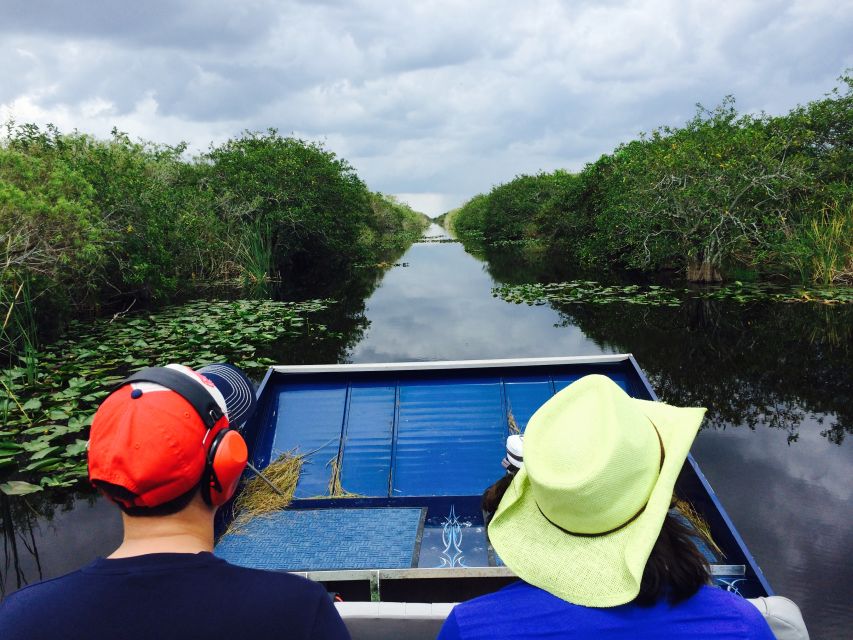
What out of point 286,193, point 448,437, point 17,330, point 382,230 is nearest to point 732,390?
point 448,437

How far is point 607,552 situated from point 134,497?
0.87 metres

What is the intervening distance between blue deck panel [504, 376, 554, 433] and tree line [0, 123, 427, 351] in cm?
555

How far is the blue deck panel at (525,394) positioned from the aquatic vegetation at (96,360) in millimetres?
3851

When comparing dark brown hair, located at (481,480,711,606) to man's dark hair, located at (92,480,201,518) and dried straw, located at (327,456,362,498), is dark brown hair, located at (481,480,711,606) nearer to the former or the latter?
man's dark hair, located at (92,480,201,518)

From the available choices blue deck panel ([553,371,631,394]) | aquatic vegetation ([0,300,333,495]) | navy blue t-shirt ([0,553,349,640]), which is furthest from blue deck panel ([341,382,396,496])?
navy blue t-shirt ([0,553,349,640])

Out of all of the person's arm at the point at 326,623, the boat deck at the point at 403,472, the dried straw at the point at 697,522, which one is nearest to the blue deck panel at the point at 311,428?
the boat deck at the point at 403,472

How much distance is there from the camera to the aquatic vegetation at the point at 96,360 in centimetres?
501

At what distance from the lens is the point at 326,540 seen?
11.1 feet

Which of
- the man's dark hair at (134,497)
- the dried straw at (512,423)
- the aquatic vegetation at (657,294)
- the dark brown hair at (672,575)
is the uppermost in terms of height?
the man's dark hair at (134,497)

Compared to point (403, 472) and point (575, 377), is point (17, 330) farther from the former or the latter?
point (575, 377)

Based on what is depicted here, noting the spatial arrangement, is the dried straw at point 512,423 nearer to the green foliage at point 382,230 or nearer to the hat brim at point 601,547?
the hat brim at point 601,547

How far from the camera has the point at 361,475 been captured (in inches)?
162

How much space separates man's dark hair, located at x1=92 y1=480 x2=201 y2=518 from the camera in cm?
97

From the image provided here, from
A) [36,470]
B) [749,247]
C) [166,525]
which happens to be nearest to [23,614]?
[166,525]
